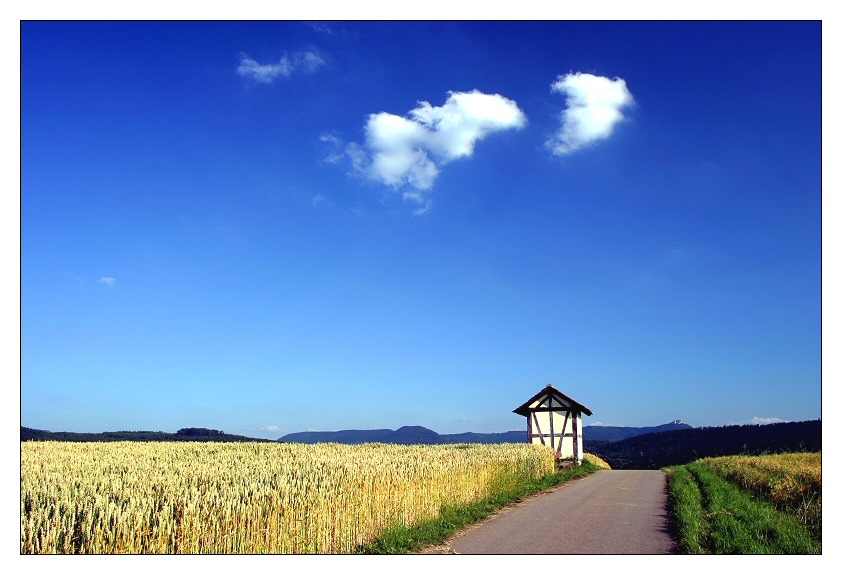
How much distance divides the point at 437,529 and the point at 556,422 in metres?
25.7

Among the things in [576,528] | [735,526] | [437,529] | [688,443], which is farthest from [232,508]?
[688,443]

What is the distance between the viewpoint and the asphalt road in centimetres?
1085

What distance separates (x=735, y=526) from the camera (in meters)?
11.8

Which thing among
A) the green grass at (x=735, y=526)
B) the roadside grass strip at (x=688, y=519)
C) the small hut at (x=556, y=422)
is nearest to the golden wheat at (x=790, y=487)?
the green grass at (x=735, y=526)

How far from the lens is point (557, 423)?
36625 mm

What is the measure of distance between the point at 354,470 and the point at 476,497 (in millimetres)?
5296

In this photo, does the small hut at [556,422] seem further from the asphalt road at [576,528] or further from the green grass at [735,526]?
the green grass at [735,526]

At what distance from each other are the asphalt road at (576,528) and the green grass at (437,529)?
0.29 metres

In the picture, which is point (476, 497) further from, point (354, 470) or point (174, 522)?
point (174, 522)

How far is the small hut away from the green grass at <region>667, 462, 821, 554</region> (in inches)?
722

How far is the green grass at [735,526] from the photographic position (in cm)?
1023

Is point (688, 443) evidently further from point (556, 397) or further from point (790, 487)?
point (790, 487)

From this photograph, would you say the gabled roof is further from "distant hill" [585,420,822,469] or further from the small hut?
"distant hill" [585,420,822,469]
